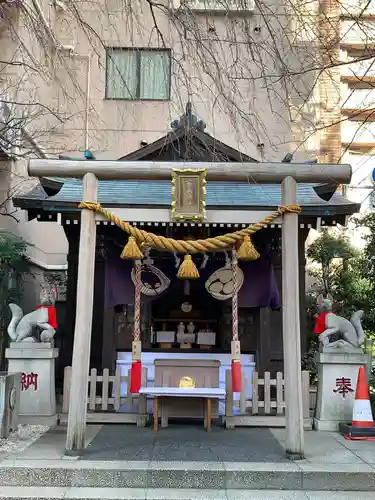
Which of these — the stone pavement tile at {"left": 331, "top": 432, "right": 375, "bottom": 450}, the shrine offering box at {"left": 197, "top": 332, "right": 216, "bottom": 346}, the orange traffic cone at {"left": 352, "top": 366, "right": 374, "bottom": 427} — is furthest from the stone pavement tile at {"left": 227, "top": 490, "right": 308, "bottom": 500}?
the shrine offering box at {"left": 197, "top": 332, "right": 216, "bottom": 346}

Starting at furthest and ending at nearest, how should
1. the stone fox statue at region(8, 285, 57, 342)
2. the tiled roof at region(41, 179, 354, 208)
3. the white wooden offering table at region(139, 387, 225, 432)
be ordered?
the tiled roof at region(41, 179, 354, 208) < the stone fox statue at region(8, 285, 57, 342) < the white wooden offering table at region(139, 387, 225, 432)

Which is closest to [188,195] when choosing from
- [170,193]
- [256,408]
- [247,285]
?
[170,193]

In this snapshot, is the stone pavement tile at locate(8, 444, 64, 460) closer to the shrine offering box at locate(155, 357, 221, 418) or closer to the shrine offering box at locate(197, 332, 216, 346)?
the shrine offering box at locate(155, 357, 221, 418)

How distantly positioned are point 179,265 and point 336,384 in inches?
136

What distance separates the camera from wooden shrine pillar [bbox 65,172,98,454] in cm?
606

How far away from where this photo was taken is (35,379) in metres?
7.96

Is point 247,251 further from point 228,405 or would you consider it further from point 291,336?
point 228,405

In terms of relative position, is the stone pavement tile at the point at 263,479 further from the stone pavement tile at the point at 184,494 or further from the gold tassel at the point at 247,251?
the gold tassel at the point at 247,251

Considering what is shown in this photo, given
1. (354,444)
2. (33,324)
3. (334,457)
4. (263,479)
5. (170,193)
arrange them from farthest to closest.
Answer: (170,193), (33,324), (354,444), (334,457), (263,479)

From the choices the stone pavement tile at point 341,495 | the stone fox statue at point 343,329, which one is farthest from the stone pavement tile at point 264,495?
the stone fox statue at point 343,329

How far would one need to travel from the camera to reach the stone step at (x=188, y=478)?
5406 millimetres

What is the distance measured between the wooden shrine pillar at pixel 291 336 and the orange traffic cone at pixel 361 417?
1.57m

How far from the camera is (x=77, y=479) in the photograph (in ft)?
17.8

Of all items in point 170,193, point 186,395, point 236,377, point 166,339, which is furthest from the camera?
point 166,339
